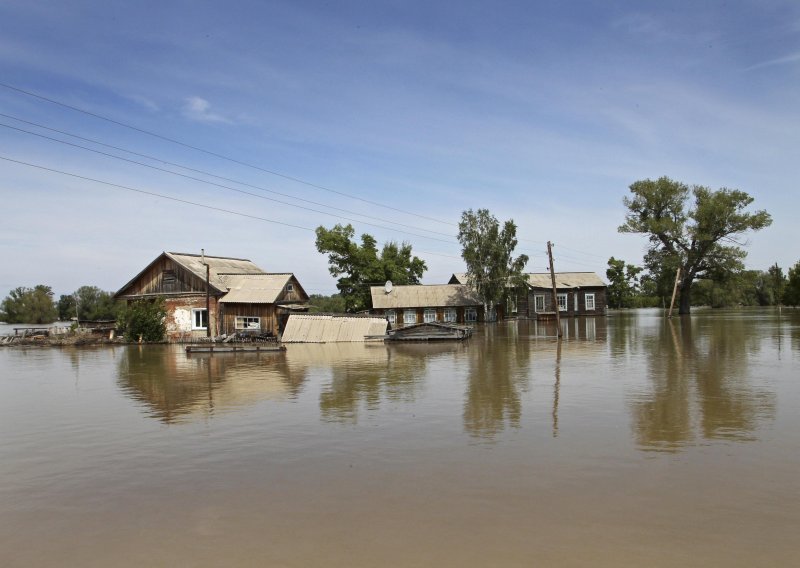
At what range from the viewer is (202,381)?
21.0 metres

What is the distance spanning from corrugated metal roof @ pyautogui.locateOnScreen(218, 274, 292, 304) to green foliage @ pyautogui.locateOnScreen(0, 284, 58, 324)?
302ft

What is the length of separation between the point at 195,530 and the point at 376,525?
2428 millimetres

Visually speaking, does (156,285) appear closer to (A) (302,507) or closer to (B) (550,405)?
(B) (550,405)

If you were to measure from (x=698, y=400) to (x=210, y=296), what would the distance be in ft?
109

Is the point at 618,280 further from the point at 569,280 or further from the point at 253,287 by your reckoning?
the point at 253,287

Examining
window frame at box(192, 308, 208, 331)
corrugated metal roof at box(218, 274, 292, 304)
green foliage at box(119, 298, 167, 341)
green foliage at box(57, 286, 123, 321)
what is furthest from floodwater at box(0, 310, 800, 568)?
green foliage at box(57, 286, 123, 321)

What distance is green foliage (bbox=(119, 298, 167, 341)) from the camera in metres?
39.6

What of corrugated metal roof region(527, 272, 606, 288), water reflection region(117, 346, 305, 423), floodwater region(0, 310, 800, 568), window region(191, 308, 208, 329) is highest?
corrugated metal roof region(527, 272, 606, 288)

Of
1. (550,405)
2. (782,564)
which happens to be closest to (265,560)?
(782,564)

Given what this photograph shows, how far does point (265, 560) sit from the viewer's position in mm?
6508

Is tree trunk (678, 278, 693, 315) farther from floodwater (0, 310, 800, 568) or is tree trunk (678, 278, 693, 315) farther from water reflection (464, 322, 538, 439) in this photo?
floodwater (0, 310, 800, 568)

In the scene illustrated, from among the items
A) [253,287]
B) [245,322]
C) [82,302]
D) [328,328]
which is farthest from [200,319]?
[82,302]

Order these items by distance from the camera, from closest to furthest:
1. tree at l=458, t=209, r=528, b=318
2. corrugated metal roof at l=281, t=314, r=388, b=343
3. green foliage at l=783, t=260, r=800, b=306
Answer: corrugated metal roof at l=281, t=314, r=388, b=343
tree at l=458, t=209, r=528, b=318
green foliage at l=783, t=260, r=800, b=306

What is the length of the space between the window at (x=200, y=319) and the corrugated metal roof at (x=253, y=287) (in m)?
1.99
